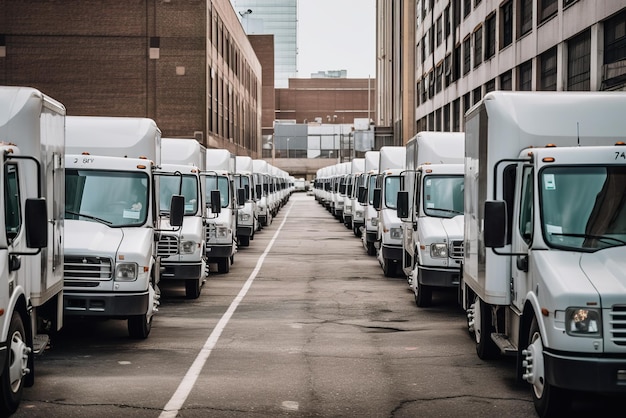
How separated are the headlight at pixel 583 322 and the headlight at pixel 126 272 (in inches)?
246

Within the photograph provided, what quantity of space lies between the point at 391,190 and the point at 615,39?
7.94 metres

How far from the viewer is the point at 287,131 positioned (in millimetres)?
137875

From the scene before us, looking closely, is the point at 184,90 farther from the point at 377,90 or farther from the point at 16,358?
the point at 16,358

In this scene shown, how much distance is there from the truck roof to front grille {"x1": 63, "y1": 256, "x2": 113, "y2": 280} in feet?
9.97

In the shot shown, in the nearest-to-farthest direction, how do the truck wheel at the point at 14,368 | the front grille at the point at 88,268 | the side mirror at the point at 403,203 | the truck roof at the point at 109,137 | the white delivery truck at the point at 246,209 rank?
the truck wheel at the point at 14,368 → the front grille at the point at 88,268 → the truck roof at the point at 109,137 → the side mirror at the point at 403,203 → the white delivery truck at the point at 246,209

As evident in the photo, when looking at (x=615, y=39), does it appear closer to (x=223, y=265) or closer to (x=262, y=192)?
(x=223, y=265)

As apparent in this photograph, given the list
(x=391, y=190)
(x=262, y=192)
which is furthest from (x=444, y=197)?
(x=262, y=192)

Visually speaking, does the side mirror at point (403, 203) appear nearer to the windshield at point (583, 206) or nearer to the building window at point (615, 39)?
the windshield at point (583, 206)

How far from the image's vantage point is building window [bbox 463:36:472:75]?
51219 millimetres

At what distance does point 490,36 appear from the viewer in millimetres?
45406

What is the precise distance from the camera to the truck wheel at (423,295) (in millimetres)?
16688

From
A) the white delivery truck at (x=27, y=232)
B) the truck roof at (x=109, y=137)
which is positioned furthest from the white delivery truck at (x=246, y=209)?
the white delivery truck at (x=27, y=232)

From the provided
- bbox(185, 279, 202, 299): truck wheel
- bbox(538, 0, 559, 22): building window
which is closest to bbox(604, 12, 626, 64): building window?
bbox(538, 0, 559, 22): building window

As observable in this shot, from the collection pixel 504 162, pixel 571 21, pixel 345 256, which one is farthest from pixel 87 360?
pixel 571 21
